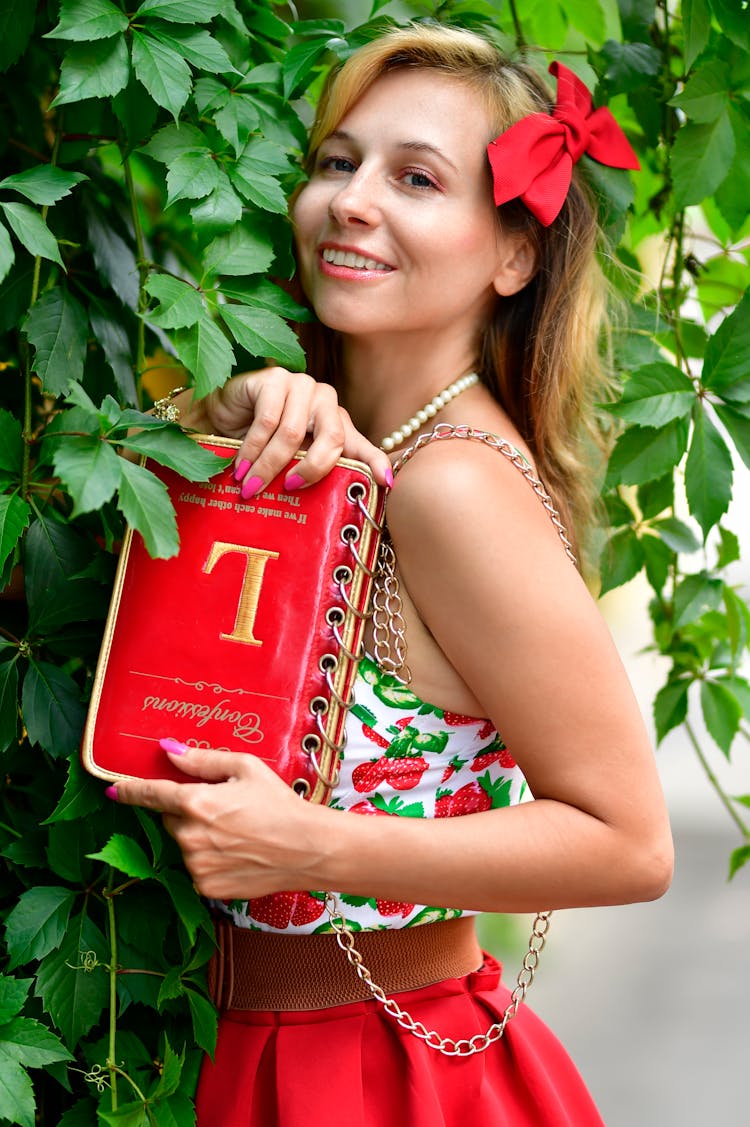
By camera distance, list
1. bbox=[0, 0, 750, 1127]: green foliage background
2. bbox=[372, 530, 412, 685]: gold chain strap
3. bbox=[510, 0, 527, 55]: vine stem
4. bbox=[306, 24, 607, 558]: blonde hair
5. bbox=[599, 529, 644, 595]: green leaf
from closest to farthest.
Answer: bbox=[0, 0, 750, 1127]: green foliage background → bbox=[372, 530, 412, 685]: gold chain strap → bbox=[306, 24, 607, 558]: blonde hair → bbox=[510, 0, 527, 55]: vine stem → bbox=[599, 529, 644, 595]: green leaf

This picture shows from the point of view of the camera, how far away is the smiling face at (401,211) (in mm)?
1002

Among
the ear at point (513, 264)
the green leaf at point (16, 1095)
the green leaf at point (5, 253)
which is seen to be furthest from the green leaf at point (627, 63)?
the green leaf at point (16, 1095)

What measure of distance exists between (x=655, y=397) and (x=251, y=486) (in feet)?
1.36

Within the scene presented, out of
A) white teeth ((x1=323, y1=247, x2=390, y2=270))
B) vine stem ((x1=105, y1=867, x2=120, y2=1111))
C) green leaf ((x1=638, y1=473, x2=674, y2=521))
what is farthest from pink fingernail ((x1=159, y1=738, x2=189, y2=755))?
green leaf ((x1=638, y1=473, x2=674, y2=521))

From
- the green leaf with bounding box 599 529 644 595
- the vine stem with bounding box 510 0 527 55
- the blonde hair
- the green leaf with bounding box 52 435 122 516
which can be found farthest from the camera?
the green leaf with bounding box 599 529 644 595

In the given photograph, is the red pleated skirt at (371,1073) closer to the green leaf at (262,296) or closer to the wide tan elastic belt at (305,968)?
the wide tan elastic belt at (305,968)

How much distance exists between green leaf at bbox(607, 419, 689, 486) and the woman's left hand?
47 centimetres

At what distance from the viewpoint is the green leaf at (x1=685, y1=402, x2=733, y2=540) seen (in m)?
1.10

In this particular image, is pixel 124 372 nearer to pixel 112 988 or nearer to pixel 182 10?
pixel 182 10

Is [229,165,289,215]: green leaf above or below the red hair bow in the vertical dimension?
below

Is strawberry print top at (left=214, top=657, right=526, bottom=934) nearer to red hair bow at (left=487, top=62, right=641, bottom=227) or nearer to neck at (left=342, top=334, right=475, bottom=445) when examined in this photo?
neck at (left=342, top=334, right=475, bottom=445)

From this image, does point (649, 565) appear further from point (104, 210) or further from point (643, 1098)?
point (643, 1098)

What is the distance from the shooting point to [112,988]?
87 cm

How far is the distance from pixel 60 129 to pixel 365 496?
38 cm
